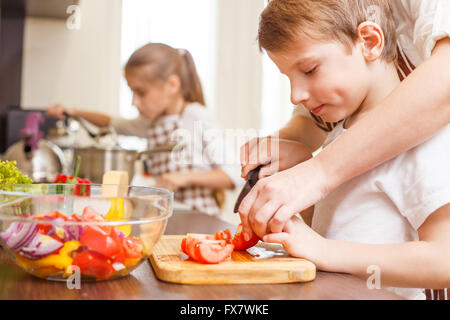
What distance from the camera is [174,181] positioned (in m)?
1.87

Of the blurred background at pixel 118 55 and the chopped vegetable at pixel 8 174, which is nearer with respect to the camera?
the chopped vegetable at pixel 8 174

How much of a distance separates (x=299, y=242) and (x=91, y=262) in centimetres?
25

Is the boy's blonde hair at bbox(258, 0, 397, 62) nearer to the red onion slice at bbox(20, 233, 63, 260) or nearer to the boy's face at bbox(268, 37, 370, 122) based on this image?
the boy's face at bbox(268, 37, 370, 122)

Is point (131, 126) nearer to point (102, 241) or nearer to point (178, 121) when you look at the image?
point (178, 121)

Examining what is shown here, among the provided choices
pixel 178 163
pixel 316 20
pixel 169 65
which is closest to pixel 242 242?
pixel 316 20

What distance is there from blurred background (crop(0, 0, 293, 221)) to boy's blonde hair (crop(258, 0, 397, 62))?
1825 mm

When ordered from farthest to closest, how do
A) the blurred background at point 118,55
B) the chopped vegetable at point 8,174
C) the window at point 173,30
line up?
the window at point 173,30 < the blurred background at point 118,55 < the chopped vegetable at point 8,174

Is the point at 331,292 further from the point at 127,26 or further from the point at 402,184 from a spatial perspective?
the point at 127,26

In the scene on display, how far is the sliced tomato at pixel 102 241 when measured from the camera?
1.61 feet

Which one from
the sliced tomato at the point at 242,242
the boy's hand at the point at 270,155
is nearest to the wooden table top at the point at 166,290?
the sliced tomato at the point at 242,242

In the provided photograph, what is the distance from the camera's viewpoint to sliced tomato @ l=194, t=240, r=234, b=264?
1.83 feet

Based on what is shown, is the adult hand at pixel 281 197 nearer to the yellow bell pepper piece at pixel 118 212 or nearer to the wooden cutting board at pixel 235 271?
the wooden cutting board at pixel 235 271
